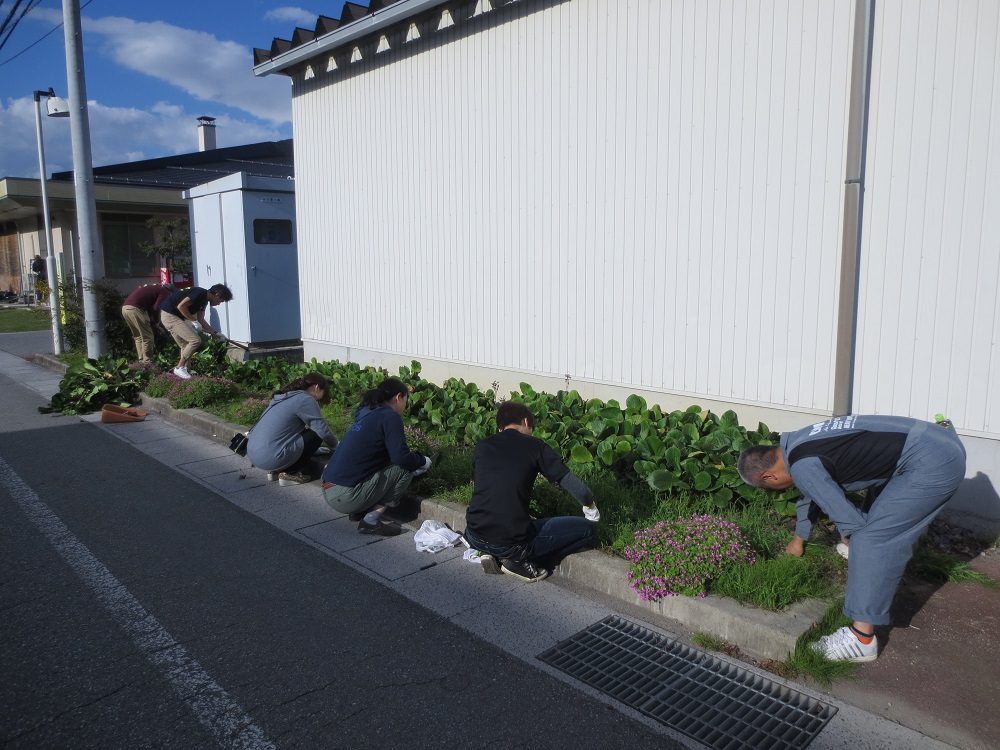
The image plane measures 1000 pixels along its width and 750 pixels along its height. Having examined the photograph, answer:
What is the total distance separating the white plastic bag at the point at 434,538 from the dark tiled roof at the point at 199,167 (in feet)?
72.1

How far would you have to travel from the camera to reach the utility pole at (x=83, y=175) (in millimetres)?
11359

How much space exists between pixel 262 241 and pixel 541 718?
36.8 feet

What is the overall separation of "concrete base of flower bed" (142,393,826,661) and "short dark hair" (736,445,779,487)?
0.67 m

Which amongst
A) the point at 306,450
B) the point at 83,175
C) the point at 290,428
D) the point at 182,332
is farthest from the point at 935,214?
the point at 83,175

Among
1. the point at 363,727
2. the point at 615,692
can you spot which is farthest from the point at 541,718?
the point at 363,727

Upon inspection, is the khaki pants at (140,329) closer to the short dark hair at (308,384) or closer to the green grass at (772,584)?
the short dark hair at (308,384)

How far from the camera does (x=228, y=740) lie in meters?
3.29

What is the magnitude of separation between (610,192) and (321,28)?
4933 mm

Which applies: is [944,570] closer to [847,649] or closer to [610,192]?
[847,649]

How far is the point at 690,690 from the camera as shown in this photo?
3648 millimetres

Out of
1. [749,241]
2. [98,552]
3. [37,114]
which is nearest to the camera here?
[98,552]

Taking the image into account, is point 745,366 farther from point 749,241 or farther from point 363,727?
point 363,727

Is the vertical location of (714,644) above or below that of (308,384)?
below

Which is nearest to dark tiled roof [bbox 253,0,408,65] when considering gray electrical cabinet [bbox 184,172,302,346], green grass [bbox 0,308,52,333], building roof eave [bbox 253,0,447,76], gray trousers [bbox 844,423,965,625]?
building roof eave [bbox 253,0,447,76]
